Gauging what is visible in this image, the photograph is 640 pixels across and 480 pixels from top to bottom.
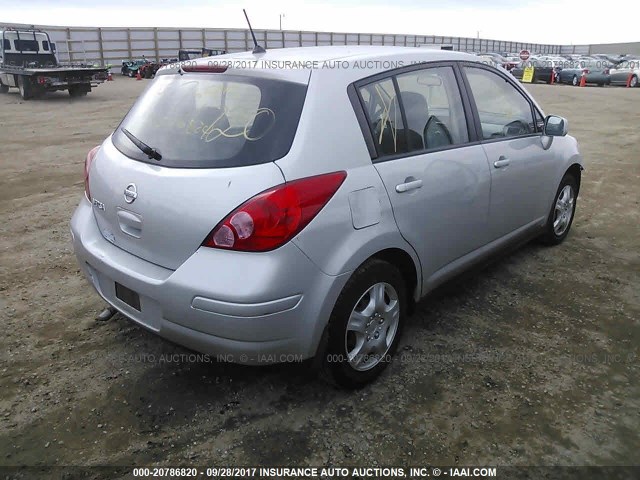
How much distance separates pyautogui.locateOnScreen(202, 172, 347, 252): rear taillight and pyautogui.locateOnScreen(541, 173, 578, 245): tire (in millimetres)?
2983

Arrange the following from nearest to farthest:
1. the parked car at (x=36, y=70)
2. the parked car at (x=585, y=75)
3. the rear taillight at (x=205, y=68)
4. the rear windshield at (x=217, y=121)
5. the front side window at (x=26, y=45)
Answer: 1. the rear windshield at (x=217, y=121)
2. the rear taillight at (x=205, y=68)
3. the parked car at (x=36, y=70)
4. the front side window at (x=26, y=45)
5. the parked car at (x=585, y=75)

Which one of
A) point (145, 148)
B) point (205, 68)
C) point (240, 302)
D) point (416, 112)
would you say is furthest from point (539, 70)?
point (240, 302)

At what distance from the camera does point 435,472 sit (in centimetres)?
225

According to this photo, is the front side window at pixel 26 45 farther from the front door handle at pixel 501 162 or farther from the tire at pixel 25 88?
the front door handle at pixel 501 162

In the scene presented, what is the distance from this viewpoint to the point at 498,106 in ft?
12.3

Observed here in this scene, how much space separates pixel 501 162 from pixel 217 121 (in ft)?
6.38

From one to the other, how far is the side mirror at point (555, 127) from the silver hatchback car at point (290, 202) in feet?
3.31

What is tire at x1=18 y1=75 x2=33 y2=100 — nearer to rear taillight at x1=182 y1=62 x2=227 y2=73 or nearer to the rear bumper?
rear taillight at x1=182 y1=62 x2=227 y2=73

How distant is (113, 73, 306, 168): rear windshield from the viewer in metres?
2.37

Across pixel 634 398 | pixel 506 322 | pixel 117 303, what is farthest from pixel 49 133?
pixel 634 398

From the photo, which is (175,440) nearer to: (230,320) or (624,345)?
(230,320)

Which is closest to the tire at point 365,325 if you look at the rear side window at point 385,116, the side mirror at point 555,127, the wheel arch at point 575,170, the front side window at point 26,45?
the rear side window at point 385,116

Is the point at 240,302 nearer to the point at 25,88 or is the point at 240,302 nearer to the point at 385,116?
the point at 385,116

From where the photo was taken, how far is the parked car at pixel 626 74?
26438 millimetres
